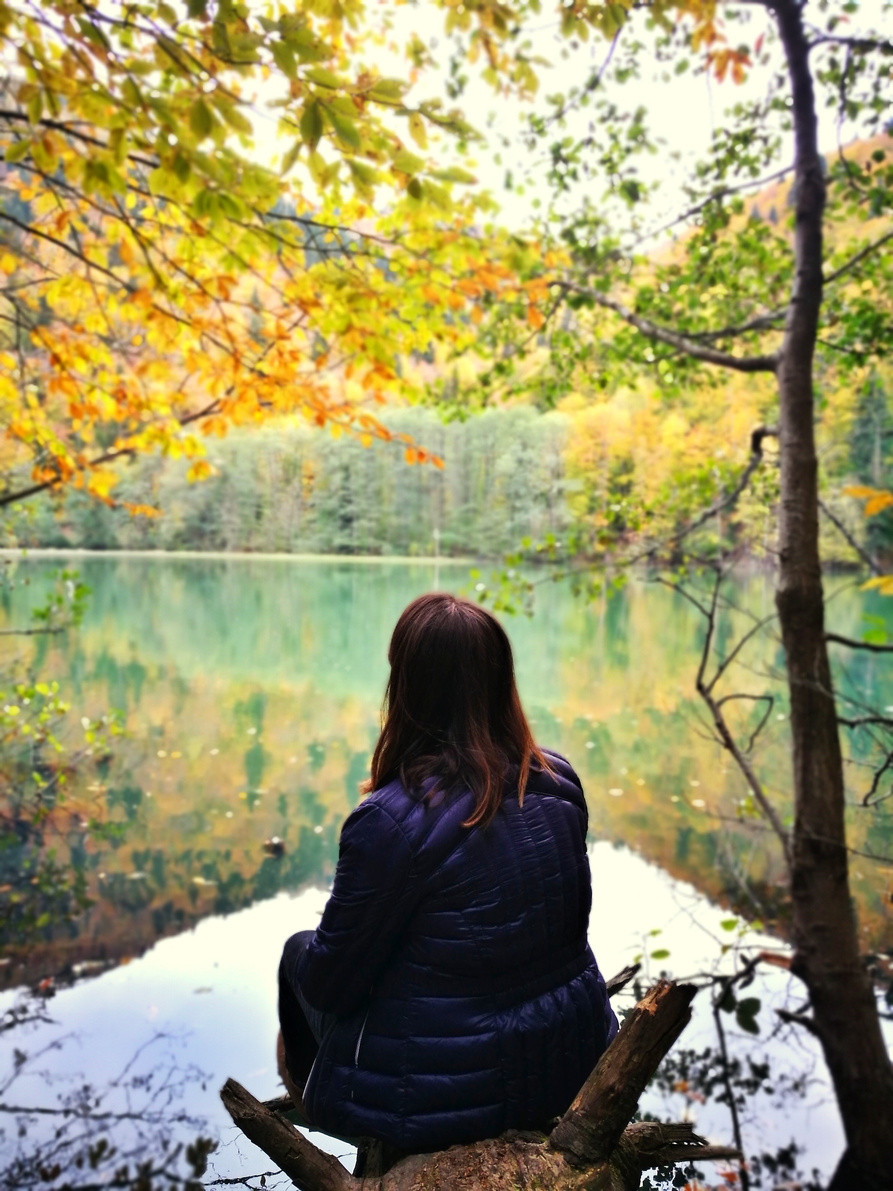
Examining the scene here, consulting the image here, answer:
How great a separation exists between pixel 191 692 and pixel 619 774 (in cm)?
586

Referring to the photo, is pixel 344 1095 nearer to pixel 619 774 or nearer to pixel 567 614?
pixel 619 774

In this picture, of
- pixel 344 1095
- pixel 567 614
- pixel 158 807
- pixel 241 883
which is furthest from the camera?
pixel 567 614

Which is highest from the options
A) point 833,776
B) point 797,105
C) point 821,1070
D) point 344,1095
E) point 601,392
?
point 797,105

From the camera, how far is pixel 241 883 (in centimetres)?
495

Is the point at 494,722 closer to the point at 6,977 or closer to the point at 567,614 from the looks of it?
the point at 6,977

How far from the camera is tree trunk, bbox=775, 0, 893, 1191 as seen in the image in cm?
248

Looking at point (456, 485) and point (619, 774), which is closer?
point (619, 774)

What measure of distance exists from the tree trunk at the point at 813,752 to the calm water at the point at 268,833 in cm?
33

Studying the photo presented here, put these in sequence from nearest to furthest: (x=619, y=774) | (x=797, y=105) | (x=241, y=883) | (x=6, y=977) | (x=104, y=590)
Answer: (x=797, y=105)
(x=6, y=977)
(x=241, y=883)
(x=619, y=774)
(x=104, y=590)

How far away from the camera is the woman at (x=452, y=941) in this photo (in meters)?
1.22

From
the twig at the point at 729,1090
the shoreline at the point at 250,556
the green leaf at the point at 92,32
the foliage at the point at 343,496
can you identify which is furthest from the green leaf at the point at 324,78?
the shoreline at the point at 250,556

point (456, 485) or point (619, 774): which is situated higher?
point (456, 485)

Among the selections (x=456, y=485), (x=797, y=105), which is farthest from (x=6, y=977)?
(x=456, y=485)

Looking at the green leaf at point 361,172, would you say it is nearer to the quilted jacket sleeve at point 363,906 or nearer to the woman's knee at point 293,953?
the quilted jacket sleeve at point 363,906
